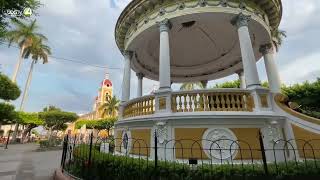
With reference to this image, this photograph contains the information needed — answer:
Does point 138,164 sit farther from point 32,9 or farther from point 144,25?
point 144,25

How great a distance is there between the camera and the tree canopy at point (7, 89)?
1939 centimetres

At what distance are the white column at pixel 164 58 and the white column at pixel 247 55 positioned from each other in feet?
9.95

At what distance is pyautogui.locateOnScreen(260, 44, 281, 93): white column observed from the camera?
11.2m

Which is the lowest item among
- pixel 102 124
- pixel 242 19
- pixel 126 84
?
pixel 126 84

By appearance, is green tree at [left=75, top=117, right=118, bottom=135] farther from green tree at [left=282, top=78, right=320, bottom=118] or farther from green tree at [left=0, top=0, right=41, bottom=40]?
green tree at [left=0, top=0, right=41, bottom=40]

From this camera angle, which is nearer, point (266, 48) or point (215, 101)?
point (215, 101)

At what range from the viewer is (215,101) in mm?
8406

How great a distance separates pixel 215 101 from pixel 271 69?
16.5ft

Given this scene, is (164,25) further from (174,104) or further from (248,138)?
(248,138)

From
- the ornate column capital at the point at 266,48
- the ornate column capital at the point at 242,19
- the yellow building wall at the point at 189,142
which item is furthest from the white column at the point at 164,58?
the ornate column capital at the point at 266,48

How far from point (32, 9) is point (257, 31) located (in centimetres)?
965

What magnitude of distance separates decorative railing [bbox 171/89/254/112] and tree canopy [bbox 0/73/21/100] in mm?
17704

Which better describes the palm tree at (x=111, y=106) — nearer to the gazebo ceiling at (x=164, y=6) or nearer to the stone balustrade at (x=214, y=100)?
the gazebo ceiling at (x=164, y=6)

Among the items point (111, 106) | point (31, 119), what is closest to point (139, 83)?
point (31, 119)
